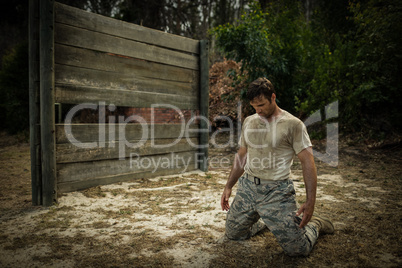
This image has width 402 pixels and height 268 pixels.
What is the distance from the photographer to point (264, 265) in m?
2.21

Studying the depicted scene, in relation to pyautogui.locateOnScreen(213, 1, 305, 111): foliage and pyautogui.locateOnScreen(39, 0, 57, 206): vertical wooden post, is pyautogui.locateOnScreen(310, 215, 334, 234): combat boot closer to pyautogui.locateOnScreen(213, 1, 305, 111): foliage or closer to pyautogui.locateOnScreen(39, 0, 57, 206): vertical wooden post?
pyautogui.locateOnScreen(39, 0, 57, 206): vertical wooden post

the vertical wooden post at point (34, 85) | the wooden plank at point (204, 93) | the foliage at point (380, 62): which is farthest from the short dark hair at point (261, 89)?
the foliage at point (380, 62)

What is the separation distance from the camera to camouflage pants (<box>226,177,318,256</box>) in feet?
7.30

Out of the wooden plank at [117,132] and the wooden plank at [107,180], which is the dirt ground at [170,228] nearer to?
the wooden plank at [107,180]

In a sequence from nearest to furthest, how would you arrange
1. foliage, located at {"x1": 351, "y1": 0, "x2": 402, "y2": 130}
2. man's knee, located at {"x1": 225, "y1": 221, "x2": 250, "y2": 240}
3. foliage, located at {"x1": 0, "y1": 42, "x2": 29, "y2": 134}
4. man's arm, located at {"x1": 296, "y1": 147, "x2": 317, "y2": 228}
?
man's arm, located at {"x1": 296, "y1": 147, "x2": 317, "y2": 228} → man's knee, located at {"x1": 225, "y1": 221, "x2": 250, "y2": 240} → foliage, located at {"x1": 351, "y1": 0, "x2": 402, "y2": 130} → foliage, located at {"x1": 0, "y1": 42, "x2": 29, "y2": 134}

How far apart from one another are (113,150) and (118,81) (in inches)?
43.9

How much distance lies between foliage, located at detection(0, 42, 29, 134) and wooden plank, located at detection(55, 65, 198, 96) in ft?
27.7

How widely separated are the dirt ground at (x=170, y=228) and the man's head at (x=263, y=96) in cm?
125

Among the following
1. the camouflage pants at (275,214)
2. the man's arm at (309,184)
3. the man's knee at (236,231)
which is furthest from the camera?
the man's knee at (236,231)

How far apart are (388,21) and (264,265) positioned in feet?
23.6

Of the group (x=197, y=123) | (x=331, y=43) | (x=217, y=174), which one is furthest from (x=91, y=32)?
(x=331, y=43)

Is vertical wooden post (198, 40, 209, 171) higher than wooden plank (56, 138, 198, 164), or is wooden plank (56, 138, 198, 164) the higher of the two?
vertical wooden post (198, 40, 209, 171)

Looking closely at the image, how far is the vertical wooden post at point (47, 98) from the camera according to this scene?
11.3 feet

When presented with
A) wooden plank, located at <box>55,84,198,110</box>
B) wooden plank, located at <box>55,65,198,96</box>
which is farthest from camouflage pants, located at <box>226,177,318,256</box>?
wooden plank, located at <box>55,65,198,96</box>
